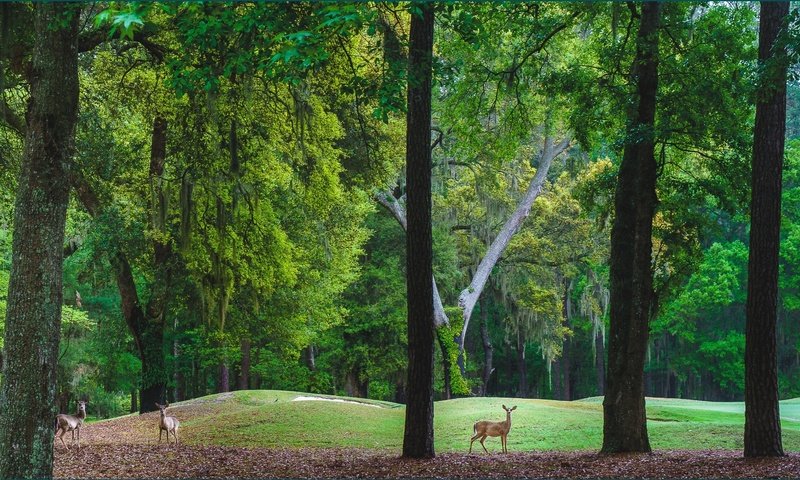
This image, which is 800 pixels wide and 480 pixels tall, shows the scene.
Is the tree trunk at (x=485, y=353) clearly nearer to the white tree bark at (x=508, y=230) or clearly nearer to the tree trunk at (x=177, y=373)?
the white tree bark at (x=508, y=230)

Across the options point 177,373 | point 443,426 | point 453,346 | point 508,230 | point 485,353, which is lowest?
point 177,373

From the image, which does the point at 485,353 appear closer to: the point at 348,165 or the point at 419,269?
the point at 348,165

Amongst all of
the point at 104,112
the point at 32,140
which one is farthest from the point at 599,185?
the point at 104,112

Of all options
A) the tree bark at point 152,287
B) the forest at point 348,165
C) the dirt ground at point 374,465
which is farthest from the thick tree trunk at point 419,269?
the tree bark at point 152,287

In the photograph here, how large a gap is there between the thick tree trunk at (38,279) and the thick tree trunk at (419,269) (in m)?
4.71

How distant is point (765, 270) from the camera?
1045cm

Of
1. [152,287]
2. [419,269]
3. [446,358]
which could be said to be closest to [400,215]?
[446,358]

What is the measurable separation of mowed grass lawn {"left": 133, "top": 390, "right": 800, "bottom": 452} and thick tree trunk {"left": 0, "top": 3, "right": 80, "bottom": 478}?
7.50 meters

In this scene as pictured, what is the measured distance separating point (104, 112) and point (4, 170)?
3.26m

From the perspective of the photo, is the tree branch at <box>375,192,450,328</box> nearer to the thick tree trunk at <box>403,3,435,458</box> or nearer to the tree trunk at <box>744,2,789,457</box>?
the thick tree trunk at <box>403,3,435,458</box>

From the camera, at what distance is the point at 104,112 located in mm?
17812

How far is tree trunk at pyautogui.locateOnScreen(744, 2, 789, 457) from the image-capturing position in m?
10.4

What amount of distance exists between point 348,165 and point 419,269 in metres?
10.2

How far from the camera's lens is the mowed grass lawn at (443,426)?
15781 mm
